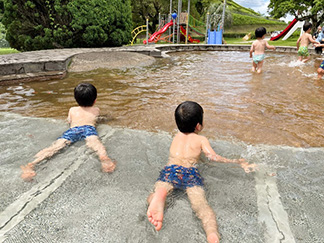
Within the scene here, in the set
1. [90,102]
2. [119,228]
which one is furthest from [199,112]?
[90,102]

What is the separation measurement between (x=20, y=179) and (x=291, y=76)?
6899 millimetres

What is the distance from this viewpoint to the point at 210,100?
441cm

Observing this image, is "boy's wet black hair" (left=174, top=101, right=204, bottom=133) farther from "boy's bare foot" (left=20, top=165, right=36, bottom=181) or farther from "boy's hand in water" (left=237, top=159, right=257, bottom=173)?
"boy's bare foot" (left=20, top=165, right=36, bottom=181)

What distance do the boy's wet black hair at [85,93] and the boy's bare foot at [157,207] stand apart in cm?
174

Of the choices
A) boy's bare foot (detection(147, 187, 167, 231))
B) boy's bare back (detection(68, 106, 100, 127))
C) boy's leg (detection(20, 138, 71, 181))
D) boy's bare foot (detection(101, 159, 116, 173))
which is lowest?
boy's bare foot (detection(101, 159, 116, 173))

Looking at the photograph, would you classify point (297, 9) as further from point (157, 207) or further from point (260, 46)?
point (157, 207)

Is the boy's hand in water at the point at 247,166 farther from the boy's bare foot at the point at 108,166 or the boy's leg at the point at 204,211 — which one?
the boy's bare foot at the point at 108,166

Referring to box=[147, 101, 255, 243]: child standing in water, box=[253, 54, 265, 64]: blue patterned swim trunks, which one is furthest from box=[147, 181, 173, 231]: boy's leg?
box=[253, 54, 265, 64]: blue patterned swim trunks

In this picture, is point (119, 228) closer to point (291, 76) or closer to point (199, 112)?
point (199, 112)

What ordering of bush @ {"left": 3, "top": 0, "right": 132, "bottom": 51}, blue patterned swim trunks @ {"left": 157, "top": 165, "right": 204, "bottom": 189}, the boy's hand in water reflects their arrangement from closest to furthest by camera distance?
blue patterned swim trunks @ {"left": 157, "top": 165, "right": 204, "bottom": 189}, the boy's hand in water, bush @ {"left": 3, "top": 0, "right": 132, "bottom": 51}

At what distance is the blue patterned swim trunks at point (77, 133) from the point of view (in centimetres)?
269

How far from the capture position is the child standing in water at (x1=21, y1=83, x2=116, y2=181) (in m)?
2.22

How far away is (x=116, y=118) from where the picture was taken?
3572 millimetres

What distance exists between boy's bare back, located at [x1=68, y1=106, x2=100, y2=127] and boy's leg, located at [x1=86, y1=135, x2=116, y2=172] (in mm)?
371
